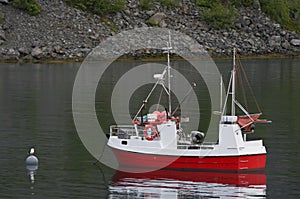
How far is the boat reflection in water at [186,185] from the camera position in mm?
42969

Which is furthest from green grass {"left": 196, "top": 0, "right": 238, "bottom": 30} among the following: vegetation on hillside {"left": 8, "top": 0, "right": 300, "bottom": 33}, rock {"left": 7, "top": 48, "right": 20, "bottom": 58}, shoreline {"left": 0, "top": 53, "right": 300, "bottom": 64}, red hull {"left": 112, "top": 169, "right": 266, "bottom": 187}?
red hull {"left": 112, "top": 169, "right": 266, "bottom": 187}

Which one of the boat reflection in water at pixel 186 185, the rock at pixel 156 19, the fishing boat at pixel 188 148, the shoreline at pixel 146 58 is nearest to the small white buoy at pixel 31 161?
the fishing boat at pixel 188 148

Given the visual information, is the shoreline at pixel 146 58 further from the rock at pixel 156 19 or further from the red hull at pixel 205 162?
the red hull at pixel 205 162

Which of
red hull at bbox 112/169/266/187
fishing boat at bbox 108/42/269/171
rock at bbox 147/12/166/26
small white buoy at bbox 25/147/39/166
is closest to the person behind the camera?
red hull at bbox 112/169/266/187

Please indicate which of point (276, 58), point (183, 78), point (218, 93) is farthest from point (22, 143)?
point (276, 58)

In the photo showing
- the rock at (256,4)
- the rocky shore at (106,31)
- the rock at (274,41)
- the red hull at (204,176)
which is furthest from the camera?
the rock at (256,4)

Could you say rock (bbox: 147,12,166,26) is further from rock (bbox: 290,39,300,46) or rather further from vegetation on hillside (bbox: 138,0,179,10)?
rock (bbox: 290,39,300,46)

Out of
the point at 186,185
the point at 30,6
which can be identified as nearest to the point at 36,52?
the point at 30,6

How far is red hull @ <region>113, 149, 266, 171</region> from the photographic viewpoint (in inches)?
1854

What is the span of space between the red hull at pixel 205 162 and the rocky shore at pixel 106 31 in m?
106

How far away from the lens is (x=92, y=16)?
178375 mm

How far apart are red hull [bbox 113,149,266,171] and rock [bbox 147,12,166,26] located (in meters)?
131

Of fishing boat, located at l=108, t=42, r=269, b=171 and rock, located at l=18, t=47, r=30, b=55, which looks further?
rock, located at l=18, t=47, r=30, b=55

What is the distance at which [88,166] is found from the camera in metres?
50.3
